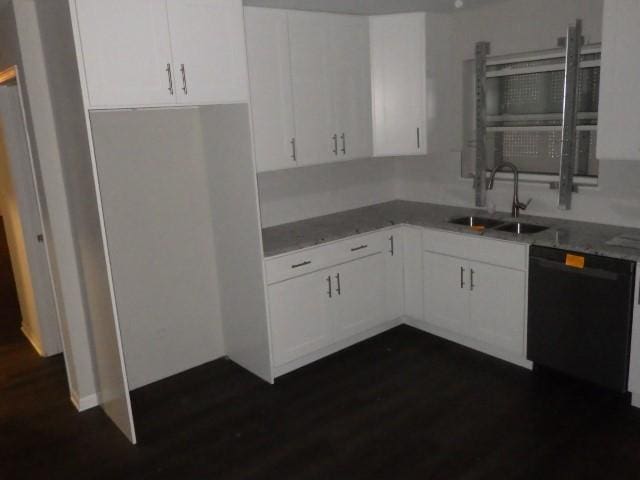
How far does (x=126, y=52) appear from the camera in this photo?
8.71 feet

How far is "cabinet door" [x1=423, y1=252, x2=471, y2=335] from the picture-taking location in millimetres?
3768

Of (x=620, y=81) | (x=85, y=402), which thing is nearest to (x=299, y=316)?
(x=85, y=402)

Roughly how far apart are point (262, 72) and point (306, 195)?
3.67 feet

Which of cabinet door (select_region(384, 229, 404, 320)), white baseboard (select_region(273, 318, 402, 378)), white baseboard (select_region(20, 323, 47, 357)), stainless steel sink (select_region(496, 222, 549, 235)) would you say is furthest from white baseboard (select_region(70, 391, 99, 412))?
stainless steel sink (select_region(496, 222, 549, 235))

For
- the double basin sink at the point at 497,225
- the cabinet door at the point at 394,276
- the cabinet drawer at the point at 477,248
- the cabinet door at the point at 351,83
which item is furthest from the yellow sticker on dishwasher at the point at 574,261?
the cabinet door at the point at 351,83

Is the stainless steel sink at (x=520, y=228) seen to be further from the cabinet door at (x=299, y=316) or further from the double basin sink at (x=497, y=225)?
the cabinet door at (x=299, y=316)

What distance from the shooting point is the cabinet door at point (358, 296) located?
380cm

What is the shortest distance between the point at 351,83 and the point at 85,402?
2.74 m

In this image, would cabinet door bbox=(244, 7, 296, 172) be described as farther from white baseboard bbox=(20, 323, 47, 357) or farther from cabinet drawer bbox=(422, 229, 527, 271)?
white baseboard bbox=(20, 323, 47, 357)

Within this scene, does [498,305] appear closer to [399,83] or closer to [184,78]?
[399,83]

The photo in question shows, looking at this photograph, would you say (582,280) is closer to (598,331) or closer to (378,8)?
(598,331)

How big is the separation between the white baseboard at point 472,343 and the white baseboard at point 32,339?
9.23 ft

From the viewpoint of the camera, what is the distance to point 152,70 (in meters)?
2.76

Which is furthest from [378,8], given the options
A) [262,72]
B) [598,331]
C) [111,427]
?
[111,427]
